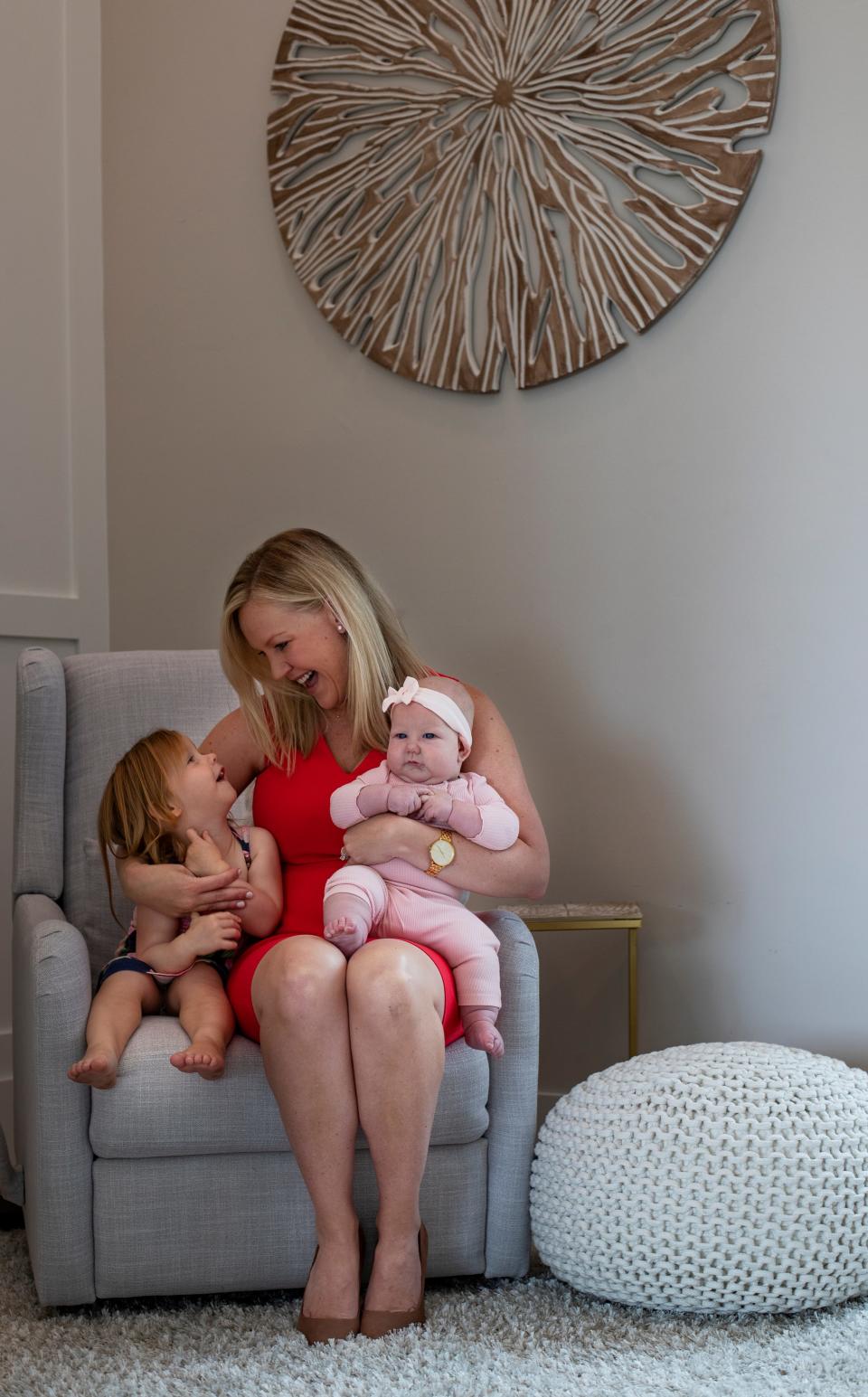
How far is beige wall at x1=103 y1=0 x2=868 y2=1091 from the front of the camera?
2152 millimetres

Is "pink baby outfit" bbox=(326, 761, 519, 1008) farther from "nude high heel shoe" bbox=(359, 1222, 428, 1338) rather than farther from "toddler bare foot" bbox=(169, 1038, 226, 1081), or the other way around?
"nude high heel shoe" bbox=(359, 1222, 428, 1338)

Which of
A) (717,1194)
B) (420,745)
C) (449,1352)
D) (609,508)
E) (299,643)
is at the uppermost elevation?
(609,508)

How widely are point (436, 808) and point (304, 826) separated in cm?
25

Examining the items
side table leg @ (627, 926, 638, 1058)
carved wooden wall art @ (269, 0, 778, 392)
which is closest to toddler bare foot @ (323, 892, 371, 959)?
side table leg @ (627, 926, 638, 1058)

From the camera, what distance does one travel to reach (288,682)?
1904mm

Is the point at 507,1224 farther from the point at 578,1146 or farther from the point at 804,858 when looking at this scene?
the point at 804,858

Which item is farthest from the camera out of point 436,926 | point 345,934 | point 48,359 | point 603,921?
point 48,359

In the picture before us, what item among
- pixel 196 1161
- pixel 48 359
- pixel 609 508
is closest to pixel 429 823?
pixel 196 1161

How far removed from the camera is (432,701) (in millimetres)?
1734

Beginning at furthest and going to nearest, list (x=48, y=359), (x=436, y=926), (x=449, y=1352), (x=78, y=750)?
(x=48, y=359) → (x=78, y=750) → (x=436, y=926) → (x=449, y=1352)

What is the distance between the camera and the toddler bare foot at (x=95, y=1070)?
1.49 m

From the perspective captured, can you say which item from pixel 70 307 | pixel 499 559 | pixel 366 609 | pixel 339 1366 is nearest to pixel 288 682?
pixel 366 609

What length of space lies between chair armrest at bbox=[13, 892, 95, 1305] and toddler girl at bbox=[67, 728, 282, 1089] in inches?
3.1

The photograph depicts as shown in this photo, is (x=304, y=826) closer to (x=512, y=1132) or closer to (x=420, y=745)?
(x=420, y=745)
